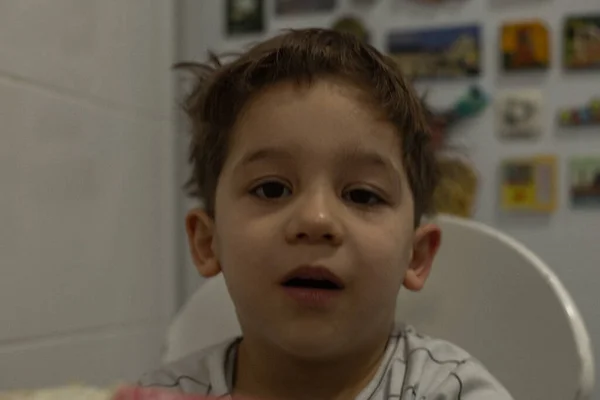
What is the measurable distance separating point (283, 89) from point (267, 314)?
19cm

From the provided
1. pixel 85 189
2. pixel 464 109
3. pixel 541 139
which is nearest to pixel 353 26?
pixel 464 109

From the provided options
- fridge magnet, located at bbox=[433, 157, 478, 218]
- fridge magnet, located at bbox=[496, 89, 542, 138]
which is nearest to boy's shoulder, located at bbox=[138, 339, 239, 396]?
fridge magnet, located at bbox=[433, 157, 478, 218]

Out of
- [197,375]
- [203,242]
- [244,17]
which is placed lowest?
[197,375]

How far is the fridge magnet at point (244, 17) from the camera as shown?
1.28 meters

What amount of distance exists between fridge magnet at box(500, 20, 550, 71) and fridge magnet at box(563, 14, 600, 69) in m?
0.03

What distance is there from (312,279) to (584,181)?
68cm

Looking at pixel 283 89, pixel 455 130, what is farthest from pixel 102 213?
pixel 455 130

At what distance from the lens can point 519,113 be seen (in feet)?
3.82

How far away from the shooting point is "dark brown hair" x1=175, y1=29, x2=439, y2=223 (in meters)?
0.66

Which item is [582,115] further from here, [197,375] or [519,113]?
[197,375]

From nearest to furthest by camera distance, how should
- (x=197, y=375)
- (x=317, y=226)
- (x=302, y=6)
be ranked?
(x=317, y=226) < (x=197, y=375) < (x=302, y=6)

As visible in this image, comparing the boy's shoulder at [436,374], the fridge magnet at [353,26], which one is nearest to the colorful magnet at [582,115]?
the fridge magnet at [353,26]

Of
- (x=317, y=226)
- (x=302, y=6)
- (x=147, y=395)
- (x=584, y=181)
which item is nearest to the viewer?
(x=147, y=395)

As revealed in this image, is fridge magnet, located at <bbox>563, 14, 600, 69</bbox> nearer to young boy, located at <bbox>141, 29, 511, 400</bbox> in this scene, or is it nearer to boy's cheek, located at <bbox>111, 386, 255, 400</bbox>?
young boy, located at <bbox>141, 29, 511, 400</bbox>
